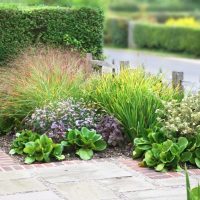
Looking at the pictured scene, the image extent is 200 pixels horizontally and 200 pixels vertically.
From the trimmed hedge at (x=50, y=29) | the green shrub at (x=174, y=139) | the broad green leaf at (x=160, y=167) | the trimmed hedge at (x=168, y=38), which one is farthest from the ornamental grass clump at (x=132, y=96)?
the trimmed hedge at (x=168, y=38)

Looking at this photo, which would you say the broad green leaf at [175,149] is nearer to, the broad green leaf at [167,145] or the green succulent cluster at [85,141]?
the broad green leaf at [167,145]

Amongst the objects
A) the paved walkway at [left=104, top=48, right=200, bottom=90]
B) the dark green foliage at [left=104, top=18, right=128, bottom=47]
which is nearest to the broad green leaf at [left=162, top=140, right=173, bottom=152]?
the paved walkway at [left=104, top=48, right=200, bottom=90]

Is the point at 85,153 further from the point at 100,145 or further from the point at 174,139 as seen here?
the point at 174,139

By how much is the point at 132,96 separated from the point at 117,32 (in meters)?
27.1

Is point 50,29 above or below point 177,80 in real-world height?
above

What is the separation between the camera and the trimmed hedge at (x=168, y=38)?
27828 mm

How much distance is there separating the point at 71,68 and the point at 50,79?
0.39 meters

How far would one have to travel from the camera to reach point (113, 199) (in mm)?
6117

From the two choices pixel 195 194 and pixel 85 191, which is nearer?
pixel 195 194

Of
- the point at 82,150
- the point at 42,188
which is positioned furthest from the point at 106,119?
the point at 42,188

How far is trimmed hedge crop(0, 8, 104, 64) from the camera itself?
11000mm

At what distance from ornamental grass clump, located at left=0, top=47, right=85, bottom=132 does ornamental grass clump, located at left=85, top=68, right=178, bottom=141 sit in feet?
1.09

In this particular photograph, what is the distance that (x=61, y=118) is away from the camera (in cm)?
828

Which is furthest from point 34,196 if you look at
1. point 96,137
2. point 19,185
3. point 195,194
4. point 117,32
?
point 117,32
